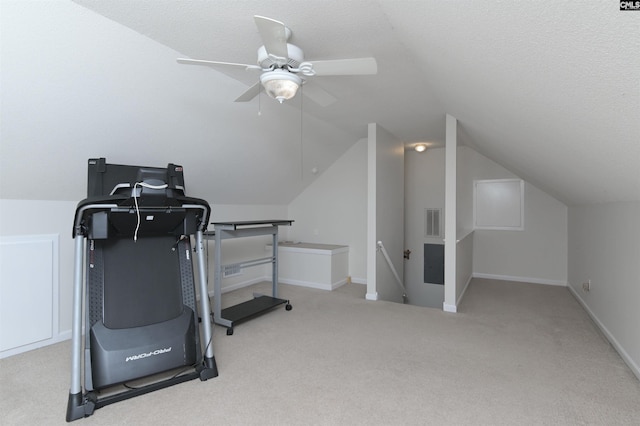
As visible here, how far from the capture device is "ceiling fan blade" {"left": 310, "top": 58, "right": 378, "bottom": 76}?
6.73 feet

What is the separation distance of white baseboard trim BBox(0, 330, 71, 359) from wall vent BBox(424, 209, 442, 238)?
5499 millimetres

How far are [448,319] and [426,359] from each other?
1111 mm

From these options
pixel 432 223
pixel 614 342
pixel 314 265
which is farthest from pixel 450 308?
pixel 432 223

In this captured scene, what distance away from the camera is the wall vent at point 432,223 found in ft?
20.4

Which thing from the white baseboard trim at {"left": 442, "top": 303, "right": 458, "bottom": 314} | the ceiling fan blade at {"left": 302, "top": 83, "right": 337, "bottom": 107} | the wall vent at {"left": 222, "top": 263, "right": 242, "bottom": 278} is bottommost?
the white baseboard trim at {"left": 442, "top": 303, "right": 458, "bottom": 314}

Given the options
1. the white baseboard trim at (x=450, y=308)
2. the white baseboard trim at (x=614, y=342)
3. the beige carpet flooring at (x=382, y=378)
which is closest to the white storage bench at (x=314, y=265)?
the beige carpet flooring at (x=382, y=378)

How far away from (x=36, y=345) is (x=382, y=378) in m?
2.96

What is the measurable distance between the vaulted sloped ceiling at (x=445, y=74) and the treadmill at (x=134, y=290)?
104cm

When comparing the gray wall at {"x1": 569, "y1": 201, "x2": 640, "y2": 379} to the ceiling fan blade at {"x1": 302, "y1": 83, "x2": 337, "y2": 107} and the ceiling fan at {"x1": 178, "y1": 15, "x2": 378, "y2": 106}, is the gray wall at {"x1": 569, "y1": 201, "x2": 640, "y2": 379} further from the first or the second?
the ceiling fan blade at {"x1": 302, "y1": 83, "x2": 337, "y2": 107}

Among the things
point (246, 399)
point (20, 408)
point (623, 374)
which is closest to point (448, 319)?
point (623, 374)

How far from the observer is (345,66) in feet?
6.98

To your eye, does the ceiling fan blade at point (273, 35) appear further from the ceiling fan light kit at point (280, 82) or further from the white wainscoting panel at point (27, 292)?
the white wainscoting panel at point (27, 292)

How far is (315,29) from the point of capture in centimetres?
227

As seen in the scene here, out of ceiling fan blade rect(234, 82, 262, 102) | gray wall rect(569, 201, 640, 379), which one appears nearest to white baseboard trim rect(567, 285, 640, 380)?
gray wall rect(569, 201, 640, 379)
